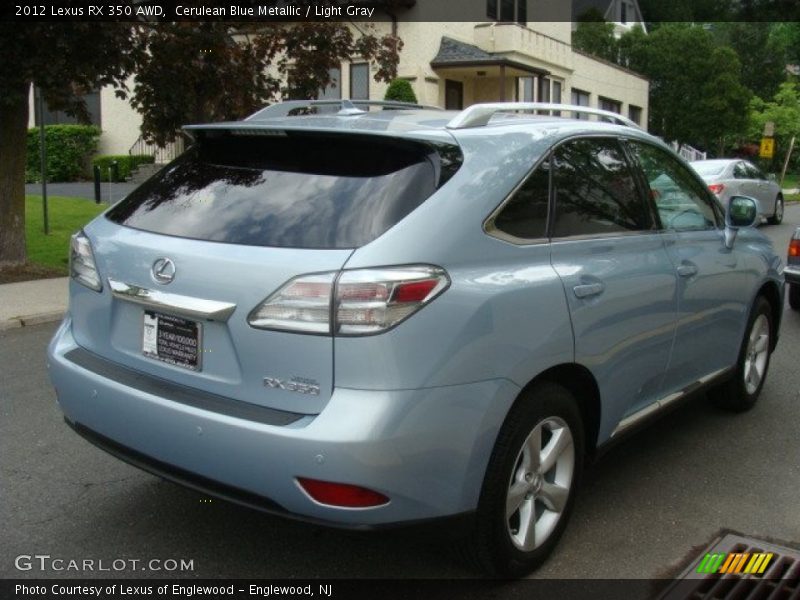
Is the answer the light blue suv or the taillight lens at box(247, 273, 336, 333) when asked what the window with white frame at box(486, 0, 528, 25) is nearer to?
the light blue suv

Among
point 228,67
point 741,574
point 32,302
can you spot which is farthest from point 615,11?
point 741,574

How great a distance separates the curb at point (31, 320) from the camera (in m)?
8.15

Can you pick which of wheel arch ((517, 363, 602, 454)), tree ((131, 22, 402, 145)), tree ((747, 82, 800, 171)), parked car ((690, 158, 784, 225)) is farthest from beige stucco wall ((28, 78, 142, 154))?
tree ((747, 82, 800, 171))

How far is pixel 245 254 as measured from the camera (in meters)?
3.00

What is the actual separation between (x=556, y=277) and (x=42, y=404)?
12.4 ft

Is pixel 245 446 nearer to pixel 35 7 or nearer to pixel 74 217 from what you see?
pixel 35 7

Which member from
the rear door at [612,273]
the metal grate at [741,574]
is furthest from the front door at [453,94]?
the metal grate at [741,574]

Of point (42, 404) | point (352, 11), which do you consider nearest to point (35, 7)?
point (352, 11)

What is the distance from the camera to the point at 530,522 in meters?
3.33

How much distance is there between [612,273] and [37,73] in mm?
7947

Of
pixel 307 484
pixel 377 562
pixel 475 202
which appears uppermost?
pixel 475 202

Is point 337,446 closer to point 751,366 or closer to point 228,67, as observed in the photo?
point 751,366

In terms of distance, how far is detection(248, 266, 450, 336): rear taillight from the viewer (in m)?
2.77

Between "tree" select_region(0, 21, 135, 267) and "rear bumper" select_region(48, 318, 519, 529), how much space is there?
7.47 metres
